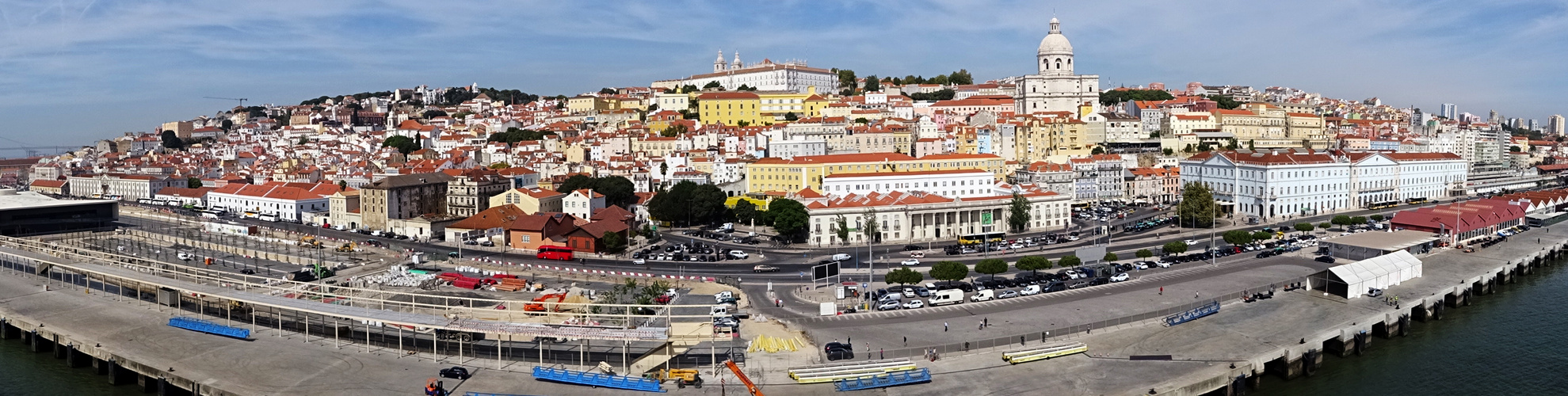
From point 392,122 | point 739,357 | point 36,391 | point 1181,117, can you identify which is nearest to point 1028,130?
point 1181,117

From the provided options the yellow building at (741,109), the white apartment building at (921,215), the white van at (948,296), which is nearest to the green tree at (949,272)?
the white van at (948,296)

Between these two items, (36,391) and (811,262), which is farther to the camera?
(811,262)

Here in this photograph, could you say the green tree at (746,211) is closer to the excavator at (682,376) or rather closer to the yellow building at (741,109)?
the excavator at (682,376)

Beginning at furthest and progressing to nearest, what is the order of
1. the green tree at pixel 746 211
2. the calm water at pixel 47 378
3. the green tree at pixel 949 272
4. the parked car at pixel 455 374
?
the green tree at pixel 746 211
the green tree at pixel 949 272
the calm water at pixel 47 378
the parked car at pixel 455 374

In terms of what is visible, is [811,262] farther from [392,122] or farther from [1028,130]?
[392,122]

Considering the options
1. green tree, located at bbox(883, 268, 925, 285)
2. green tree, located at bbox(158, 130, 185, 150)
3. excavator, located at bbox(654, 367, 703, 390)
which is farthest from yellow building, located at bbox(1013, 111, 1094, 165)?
green tree, located at bbox(158, 130, 185, 150)

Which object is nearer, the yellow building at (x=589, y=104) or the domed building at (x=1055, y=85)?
the domed building at (x=1055, y=85)

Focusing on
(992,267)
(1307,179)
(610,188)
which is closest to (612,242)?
(610,188)

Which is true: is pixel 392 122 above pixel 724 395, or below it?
above
